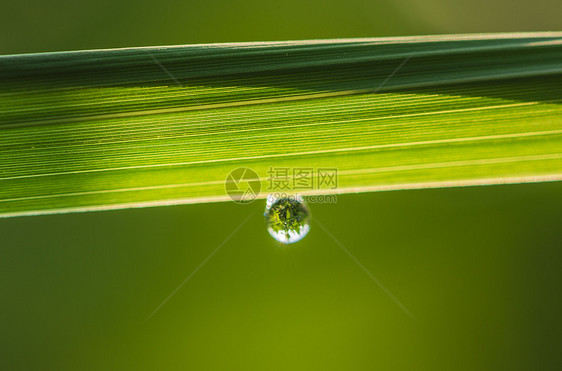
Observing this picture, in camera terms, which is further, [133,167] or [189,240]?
[189,240]

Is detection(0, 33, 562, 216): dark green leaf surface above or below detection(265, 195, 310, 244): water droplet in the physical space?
above

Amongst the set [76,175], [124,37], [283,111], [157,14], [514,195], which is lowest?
[76,175]

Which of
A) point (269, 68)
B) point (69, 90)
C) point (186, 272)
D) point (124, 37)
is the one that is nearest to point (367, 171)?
point (269, 68)

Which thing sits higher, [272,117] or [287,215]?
[272,117]

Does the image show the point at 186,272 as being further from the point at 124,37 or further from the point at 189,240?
the point at 124,37

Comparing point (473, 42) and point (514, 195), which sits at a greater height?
point (514, 195)

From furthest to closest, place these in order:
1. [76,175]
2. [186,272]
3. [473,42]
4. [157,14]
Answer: [157,14] → [186,272] → [76,175] → [473,42]

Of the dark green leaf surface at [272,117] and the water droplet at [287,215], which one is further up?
the dark green leaf surface at [272,117]

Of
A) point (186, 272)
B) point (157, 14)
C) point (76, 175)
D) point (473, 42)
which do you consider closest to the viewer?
point (473, 42)
